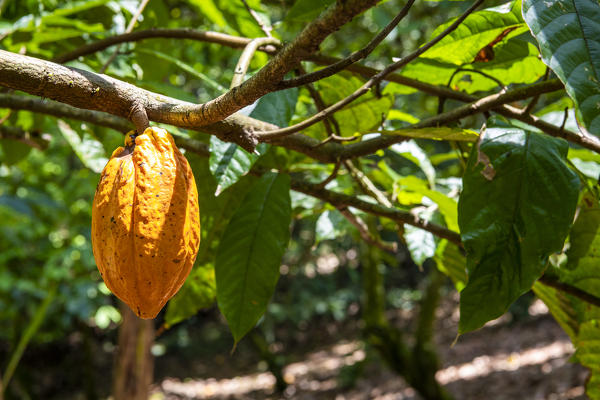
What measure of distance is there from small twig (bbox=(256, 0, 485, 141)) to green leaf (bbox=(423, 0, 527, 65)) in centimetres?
17

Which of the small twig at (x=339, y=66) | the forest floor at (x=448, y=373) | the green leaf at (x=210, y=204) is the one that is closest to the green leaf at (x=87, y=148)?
the green leaf at (x=210, y=204)

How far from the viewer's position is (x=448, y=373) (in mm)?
5758

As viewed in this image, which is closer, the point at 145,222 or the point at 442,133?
the point at 145,222

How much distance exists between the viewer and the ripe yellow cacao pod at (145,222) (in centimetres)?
54

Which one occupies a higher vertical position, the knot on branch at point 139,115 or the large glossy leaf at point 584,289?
the knot on branch at point 139,115

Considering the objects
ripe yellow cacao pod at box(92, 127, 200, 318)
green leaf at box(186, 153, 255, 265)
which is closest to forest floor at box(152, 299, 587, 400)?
green leaf at box(186, 153, 255, 265)

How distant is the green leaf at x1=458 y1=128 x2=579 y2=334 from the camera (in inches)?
25.5

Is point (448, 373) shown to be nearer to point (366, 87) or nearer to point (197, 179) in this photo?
point (197, 179)

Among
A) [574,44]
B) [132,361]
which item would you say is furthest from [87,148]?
[132,361]

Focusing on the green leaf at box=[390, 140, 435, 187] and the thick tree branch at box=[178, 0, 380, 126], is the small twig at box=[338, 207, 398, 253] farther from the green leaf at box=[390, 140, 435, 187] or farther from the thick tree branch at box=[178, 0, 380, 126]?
the thick tree branch at box=[178, 0, 380, 126]

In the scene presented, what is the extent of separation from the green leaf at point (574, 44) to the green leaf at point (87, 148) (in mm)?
1111

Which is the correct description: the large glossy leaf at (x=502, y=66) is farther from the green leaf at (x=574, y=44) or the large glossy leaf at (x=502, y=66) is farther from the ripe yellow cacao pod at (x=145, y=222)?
the ripe yellow cacao pod at (x=145, y=222)

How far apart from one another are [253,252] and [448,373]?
213 inches

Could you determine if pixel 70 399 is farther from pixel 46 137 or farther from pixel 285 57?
pixel 285 57
